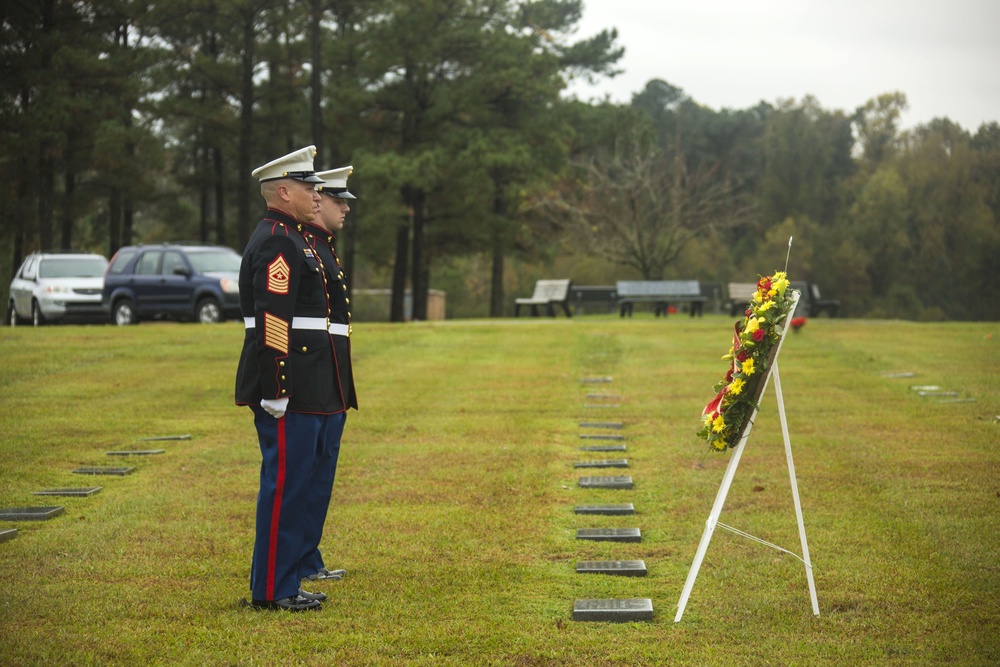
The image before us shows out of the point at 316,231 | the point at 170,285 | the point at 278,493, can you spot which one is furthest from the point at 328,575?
the point at 170,285

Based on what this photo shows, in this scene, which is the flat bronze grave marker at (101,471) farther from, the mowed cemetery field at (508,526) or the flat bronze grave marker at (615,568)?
the flat bronze grave marker at (615,568)

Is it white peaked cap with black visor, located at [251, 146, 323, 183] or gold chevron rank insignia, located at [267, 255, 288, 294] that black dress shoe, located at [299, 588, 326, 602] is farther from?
white peaked cap with black visor, located at [251, 146, 323, 183]

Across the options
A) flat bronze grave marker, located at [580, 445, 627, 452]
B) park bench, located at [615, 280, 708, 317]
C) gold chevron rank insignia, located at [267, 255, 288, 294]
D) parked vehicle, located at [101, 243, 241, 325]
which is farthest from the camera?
park bench, located at [615, 280, 708, 317]

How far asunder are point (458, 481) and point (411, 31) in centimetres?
2889

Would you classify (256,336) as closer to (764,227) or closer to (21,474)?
(21,474)

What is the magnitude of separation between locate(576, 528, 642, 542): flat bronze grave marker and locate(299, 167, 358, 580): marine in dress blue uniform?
1.69m

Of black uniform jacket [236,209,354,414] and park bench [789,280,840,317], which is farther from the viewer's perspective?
park bench [789,280,840,317]

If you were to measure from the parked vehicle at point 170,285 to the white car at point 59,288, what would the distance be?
1867 mm

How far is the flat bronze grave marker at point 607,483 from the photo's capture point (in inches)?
352

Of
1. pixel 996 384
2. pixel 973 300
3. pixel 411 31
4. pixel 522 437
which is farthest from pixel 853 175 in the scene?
pixel 522 437

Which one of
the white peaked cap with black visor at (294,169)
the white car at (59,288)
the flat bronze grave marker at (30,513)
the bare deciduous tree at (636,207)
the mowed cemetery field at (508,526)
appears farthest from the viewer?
the bare deciduous tree at (636,207)

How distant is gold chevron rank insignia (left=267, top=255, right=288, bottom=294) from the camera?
5.82m

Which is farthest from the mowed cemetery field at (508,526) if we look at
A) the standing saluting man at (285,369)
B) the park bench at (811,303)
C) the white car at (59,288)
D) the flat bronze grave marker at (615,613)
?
the park bench at (811,303)

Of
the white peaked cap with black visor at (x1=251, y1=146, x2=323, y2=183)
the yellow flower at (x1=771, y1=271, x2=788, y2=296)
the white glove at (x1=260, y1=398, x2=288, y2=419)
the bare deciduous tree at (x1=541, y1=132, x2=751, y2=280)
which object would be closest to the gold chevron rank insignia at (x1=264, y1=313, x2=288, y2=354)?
the white glove at (x1=260, y1=398, x2=288, y2=419)
